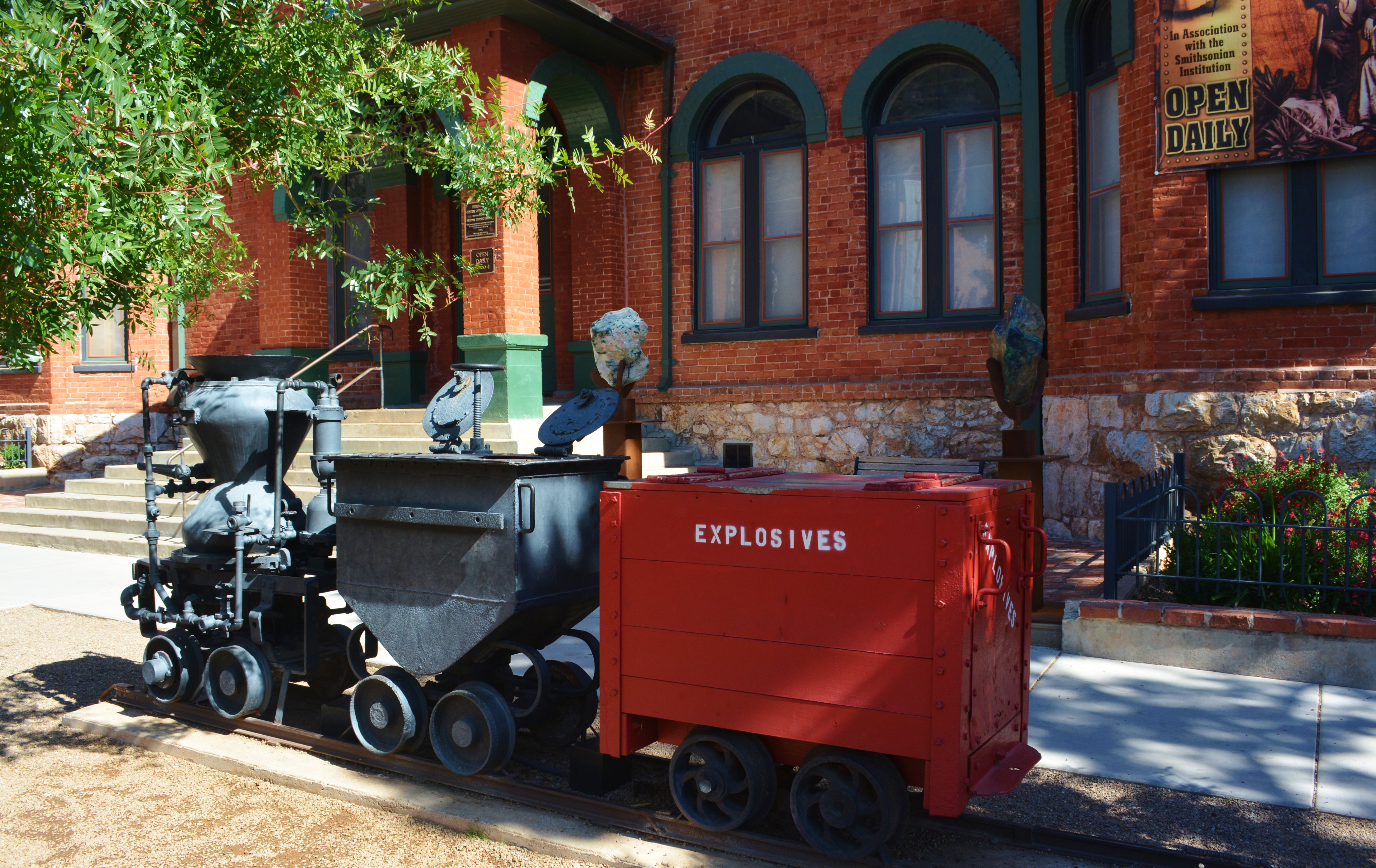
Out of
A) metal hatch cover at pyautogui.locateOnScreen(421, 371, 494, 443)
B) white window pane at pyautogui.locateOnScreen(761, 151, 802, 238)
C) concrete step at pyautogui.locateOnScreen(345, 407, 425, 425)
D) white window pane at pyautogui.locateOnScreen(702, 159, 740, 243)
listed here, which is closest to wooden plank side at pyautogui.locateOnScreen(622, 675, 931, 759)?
metal hatch cover at pyautogui.locateOnScreen(421, 371, 494, 443)

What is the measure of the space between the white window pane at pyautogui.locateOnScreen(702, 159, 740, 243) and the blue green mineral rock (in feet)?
17.7

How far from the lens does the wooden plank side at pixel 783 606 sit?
3477mm

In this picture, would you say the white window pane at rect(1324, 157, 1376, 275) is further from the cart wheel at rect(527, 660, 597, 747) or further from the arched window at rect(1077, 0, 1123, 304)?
the cart wheel at rect(527, 660, 597, 747)

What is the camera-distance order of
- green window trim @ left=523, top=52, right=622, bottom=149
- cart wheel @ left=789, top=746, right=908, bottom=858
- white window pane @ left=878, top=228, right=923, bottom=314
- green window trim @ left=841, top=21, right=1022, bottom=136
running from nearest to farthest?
cart wheel @ left=789, top=746, right=908, bottom=858
green window trim @ left=841, top=21, right=1022, bottom=136
white window pane @ left=878, top=228, right=923, bottom=314
green window trim @ left=523, top=52, right=622, bottom=149

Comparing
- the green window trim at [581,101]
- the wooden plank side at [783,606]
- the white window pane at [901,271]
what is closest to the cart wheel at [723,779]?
the wooden plank side at [783,606]

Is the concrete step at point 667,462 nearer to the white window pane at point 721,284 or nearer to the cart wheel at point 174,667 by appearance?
the white window pane at point 721,284

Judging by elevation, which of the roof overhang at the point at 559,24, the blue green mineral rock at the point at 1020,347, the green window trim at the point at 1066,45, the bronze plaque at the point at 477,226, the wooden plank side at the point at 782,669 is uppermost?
the roof overhang at the point at 559,24

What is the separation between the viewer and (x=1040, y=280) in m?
10.3

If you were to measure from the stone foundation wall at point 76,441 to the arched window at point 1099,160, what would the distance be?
1413 cm

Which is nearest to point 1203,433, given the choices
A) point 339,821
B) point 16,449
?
point 339,821

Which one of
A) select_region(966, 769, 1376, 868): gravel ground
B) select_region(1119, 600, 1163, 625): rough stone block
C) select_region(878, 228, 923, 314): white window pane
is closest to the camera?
select_region(966, 769, 1376, 868): gravel ground

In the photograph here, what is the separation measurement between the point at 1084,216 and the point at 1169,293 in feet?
5.36

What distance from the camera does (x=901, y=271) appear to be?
444 inches

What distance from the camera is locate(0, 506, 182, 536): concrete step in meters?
11.3
